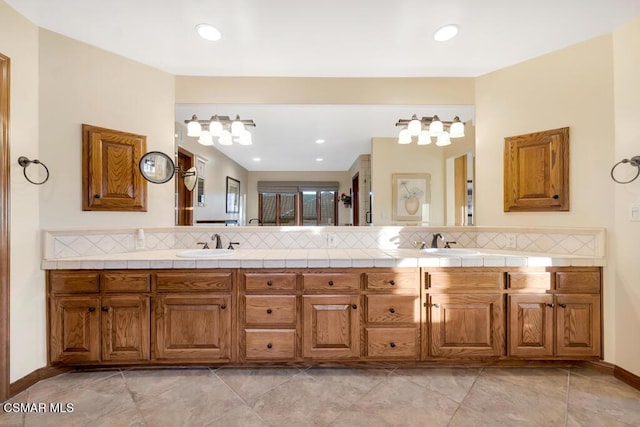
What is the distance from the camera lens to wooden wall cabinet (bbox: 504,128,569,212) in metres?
2.19

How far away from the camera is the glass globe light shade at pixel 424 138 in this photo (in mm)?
2588

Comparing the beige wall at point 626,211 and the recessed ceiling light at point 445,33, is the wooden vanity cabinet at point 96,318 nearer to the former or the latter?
the recessed ceiling light at point 445,33

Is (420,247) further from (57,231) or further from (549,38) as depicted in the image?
(57,231)

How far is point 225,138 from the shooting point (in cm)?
260

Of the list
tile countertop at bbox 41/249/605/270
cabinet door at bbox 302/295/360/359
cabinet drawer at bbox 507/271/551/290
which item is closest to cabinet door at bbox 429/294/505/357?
cabinet drawer at bbox 507/271/551/290

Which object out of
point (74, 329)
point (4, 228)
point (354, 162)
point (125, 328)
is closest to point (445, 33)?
point (354, 162)

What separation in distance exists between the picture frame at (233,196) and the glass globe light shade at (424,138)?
1681mm

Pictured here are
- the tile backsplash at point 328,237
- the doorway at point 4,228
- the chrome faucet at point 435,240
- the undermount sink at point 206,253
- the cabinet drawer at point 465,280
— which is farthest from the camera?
the chrome faucet at point 435,240

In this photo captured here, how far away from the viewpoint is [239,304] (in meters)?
2.00

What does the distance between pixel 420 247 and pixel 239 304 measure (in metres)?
1.59

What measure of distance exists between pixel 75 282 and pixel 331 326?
1.77 metres

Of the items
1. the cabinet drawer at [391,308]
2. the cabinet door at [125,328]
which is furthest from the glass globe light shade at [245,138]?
the cabinet drawer at [391,308]

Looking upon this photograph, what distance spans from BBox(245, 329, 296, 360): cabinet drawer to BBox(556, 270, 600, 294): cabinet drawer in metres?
1.89

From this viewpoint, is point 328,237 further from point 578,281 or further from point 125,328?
point 578,281
